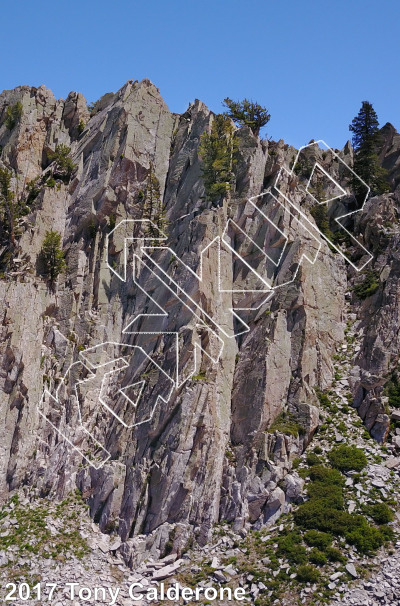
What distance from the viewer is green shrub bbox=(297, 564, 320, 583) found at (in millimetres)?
38531

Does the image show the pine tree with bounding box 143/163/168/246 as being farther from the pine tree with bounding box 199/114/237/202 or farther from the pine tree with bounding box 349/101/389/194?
the pine tree with bounding box 349/101/389/194

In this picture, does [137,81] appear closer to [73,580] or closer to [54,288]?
[54,288]

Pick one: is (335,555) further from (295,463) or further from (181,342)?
(181,342)

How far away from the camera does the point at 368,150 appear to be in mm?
67125

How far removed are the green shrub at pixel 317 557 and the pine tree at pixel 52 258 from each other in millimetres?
31011

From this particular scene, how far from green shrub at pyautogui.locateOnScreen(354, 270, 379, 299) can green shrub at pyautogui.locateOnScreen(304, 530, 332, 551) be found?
866 inches

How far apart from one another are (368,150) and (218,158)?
17846 millimetres

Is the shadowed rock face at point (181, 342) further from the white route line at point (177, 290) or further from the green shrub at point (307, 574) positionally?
the green shrub at point (307, 574)

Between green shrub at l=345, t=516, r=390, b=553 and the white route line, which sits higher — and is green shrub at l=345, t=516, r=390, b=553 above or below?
below

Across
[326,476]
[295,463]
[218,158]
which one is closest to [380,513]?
[326,476]

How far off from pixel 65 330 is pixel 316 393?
21299 mm

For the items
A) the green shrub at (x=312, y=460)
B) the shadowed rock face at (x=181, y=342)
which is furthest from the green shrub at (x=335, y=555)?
the green shrub at (x=312, y=460)

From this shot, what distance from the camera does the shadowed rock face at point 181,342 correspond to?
4469 cm

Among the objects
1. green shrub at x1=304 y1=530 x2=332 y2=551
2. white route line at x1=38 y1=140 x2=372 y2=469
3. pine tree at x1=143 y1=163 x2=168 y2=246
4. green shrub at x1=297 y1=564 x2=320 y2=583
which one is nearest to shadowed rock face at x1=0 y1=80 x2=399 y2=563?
white route line at x1=38 y1=140 x2=372 y2=469
